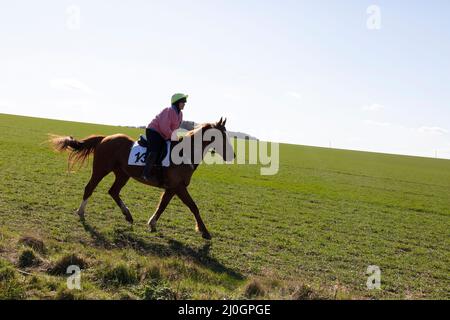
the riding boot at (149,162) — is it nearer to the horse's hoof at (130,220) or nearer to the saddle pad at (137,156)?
the saddle pad at (137,156)

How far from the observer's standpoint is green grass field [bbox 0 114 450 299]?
233 inches

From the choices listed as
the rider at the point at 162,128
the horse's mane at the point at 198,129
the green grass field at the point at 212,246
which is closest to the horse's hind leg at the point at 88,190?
the green grass field at the point at 212,246

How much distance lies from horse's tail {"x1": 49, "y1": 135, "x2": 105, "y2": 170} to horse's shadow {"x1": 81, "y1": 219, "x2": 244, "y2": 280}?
8.50 ft

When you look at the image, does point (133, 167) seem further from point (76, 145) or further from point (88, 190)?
point (76, 145)

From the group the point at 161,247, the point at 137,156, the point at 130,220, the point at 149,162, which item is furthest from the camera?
the point at 130,220

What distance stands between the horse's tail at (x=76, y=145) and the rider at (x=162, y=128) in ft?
7.91

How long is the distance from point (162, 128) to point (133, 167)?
1485mm

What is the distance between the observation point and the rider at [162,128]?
9.55 meters

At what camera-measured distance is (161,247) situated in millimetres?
8773

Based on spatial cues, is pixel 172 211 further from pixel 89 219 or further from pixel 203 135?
pixel 203 135

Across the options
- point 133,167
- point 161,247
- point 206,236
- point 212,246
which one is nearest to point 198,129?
point 133,167

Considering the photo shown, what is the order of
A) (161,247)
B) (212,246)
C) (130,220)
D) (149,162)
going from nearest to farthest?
(161,247) < (212,246) < (149,162) < (130,220)

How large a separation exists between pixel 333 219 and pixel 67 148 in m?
9.40
